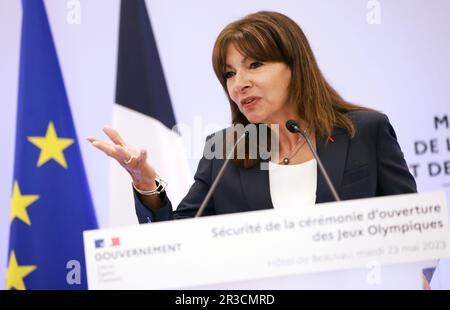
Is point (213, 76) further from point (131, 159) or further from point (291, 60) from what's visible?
point (131, 159)

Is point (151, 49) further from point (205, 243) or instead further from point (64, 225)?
point (205, 243)

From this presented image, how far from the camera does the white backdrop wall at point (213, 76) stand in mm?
2859

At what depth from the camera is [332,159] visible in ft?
6.12

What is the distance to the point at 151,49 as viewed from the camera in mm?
2971

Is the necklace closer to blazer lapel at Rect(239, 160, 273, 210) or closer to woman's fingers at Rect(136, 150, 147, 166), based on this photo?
blazer lapel at Rect(239, 160, 273, 210)

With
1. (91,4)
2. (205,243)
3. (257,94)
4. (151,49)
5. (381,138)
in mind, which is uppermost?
(91,4)

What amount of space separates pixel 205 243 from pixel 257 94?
0.71 meters

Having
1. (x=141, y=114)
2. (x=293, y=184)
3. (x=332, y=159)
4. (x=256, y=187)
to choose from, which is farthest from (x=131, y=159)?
(x=141, y=114)

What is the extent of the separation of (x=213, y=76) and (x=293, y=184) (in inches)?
48.7

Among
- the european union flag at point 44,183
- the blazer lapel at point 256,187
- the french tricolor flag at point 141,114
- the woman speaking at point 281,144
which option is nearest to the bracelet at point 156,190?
the woman speaking at point 281,144

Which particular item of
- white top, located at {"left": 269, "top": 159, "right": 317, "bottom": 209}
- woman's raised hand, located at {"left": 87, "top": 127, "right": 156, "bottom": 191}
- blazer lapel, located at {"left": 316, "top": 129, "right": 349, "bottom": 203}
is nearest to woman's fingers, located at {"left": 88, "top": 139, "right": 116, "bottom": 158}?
woman's raised hand, located at {"left": 87, "top": 127, "right": 156, "bottom": 191}

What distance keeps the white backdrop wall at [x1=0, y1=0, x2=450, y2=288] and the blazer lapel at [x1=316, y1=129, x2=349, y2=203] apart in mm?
948
